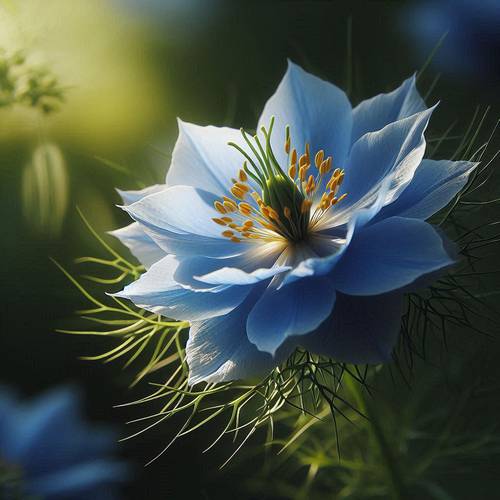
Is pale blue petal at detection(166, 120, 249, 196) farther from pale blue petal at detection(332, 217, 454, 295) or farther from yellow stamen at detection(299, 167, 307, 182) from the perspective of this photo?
pale blue petal at detection(332, 217, 454, 295)

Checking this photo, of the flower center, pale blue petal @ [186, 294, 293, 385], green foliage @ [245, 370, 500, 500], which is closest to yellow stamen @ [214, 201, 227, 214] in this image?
the flower center

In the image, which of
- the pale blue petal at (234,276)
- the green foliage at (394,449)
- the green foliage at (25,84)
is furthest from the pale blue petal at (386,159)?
the green foliage at (25,84)

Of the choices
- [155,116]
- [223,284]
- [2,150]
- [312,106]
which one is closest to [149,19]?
[155,116]

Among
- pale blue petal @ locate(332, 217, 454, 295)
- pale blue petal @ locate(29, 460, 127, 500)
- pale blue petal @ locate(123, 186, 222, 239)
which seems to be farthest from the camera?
pale blue petal @ locate(29, 460, 127, 500)

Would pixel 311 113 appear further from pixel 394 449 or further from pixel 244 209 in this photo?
pixel 394 449

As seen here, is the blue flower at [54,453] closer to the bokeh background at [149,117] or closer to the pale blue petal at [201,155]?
the bokeh background at [149,117]
